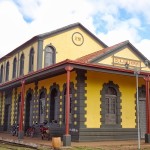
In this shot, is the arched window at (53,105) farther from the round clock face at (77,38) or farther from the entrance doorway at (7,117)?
the entrance doorway at (7,117)

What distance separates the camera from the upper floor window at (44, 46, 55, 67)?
21.5 meters

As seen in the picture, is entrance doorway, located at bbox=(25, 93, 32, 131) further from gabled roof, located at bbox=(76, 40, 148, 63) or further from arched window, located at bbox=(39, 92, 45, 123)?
gabled roof, located at bbox=(76, 40, 148, 63)

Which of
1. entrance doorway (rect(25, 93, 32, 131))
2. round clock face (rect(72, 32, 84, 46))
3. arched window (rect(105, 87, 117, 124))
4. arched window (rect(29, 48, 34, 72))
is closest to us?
arched window (rect(105, 87, 117, 124))

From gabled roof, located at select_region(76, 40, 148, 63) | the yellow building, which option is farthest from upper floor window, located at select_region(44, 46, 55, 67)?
gabled roof, located at select_region(76, 40, 148, 63)

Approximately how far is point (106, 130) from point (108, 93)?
6.80 feet

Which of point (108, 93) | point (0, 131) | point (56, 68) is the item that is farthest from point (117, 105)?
point (0, 131)

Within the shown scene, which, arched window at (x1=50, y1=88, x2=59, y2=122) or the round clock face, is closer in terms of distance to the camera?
arched window at (x1=50, y1=88, x2=59, y2=122)

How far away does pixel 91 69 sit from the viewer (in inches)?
584

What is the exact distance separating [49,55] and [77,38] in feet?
8.80

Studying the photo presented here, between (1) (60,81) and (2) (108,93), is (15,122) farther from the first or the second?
(2) (108,93)

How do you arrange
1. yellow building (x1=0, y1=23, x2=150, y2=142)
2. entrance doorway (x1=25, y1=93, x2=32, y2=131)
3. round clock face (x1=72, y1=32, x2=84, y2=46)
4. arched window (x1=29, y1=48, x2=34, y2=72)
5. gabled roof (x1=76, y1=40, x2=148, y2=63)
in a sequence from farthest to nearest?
round clock face (x1=72, y1=32, x2=84, y2=46), arched window (x1=29, y1=48, x2=34, y2=72), entrance doorway (x1=25, y1=93, x2=32, y2=131), gabled roof (x1=76, y1=40, x2=148, y2=63), yellow building (x1=0, y1=23, x2=150, y2=142)

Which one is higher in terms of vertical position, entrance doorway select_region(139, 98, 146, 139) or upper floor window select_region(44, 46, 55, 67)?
upper floor window select_region(44, 46, 55, 67)

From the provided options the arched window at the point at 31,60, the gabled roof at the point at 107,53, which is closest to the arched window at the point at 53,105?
the gabled roof at the point at 107,53

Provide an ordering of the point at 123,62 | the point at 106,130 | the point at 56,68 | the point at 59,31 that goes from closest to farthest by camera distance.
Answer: the point at 56,68 < the point at 106,130 < the point at 123,62 < the point at 59,31
